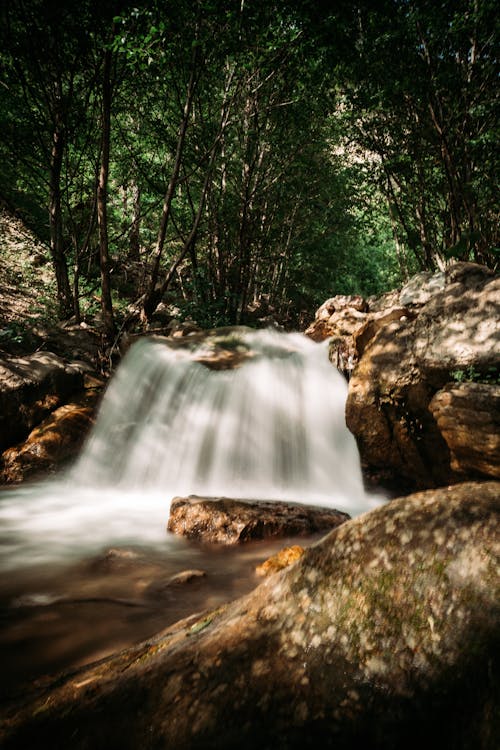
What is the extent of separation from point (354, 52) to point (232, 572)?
433 inches

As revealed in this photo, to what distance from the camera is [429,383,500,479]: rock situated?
416 cm

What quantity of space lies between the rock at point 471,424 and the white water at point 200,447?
176 cm

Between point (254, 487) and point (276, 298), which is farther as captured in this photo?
point (276, 298)

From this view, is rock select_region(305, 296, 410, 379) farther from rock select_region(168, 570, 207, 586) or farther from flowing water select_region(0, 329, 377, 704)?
rock select_region(168, 570, 207, 586)

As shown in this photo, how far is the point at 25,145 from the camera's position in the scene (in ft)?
31.5

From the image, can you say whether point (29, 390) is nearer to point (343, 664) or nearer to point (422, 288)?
point (343, 664)

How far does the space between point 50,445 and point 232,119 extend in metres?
11.1

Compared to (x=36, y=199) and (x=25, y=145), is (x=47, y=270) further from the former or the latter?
(x=25, y=145)

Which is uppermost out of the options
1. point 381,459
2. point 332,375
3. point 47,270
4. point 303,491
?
point 47,270

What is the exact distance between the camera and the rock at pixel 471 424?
4.16 m

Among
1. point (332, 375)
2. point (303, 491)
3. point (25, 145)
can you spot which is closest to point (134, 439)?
point (303, 491)

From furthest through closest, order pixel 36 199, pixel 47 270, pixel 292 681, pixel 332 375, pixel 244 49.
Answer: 1. pixel 47 270
2. pixel 36 199
3. pixel 244 49
4. pixel 332 375
5. pixel 292 681

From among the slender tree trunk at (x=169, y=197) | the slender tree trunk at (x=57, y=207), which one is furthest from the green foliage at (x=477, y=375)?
the slender tree trunk at (x=57, y=207)

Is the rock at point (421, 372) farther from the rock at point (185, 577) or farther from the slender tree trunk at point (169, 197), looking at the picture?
the slender tree trunk at point (169, 197)
